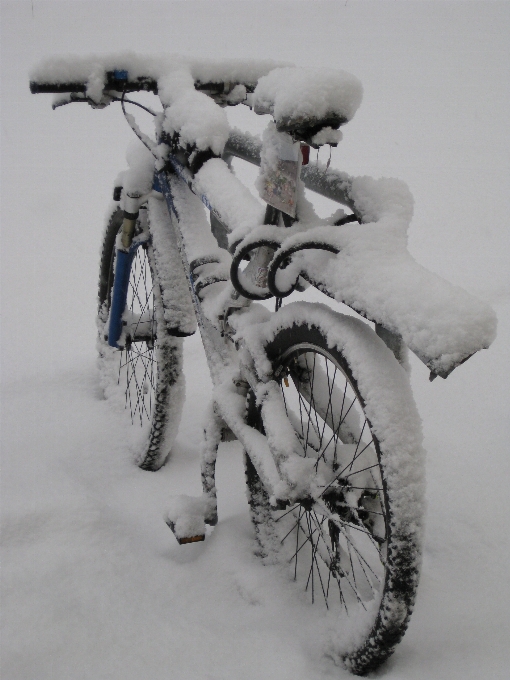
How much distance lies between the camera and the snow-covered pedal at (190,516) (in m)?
1.50

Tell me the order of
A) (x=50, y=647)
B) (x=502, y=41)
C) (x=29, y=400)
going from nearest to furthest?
(x=50, y=647) < (x=29, y=400) < (x=502, y=41)

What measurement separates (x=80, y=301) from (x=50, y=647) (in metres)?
2.58

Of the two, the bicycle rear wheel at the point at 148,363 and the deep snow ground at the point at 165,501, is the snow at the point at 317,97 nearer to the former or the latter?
the bicycle rear wheel at the point at 148,363

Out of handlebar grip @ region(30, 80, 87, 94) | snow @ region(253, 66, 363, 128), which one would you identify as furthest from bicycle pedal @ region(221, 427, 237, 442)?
handlebar grip @ region(30, 80, 87, 94)

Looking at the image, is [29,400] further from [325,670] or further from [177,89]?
[325,670]

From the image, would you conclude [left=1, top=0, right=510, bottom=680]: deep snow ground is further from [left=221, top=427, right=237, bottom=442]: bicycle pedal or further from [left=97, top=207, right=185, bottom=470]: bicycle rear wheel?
[left=221, top=427, right=237, bottom=442]: bicycle pedal

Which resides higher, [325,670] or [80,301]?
[325,670]

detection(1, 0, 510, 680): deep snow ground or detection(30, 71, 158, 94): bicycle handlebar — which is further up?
detection(30, 71, 158, 94): bicycle handlebar

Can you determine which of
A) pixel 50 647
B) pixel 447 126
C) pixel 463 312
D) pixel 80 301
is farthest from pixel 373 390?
pixel 447 126

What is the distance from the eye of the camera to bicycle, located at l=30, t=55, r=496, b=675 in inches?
38.4

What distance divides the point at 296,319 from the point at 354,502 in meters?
0.41

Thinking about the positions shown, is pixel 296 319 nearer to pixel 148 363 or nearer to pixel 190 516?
pixel 190 516

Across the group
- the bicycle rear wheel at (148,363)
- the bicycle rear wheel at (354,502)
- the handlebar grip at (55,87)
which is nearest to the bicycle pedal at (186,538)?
the bicycle rear wheel at (354,502)

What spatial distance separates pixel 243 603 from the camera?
141cm
